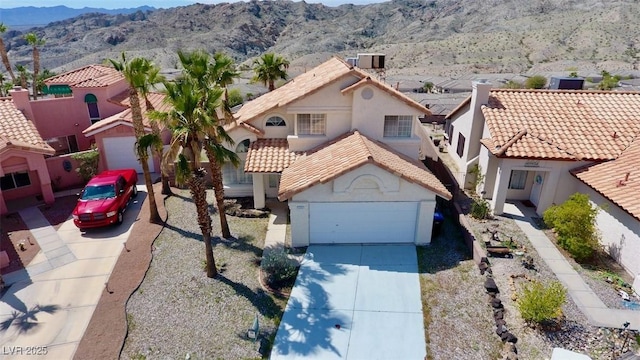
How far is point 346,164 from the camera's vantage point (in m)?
17.9

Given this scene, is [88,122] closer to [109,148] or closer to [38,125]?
[38,125]

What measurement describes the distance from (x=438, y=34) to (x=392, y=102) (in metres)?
136

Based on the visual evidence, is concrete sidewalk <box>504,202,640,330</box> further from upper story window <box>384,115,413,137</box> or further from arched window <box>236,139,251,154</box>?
arched window <box>236,139,251,154</box>

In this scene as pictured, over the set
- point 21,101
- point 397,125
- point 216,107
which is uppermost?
point 216,107

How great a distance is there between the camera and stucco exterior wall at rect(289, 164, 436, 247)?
17.8 m

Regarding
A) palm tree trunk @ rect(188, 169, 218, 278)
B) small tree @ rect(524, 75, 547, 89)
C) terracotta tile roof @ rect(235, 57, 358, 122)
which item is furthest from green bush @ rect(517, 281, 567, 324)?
small tree @ rect(524, 75, 547, 89)

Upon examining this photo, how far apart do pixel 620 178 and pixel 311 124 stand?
1504 centimetres

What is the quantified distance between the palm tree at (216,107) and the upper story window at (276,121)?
12.2 feet

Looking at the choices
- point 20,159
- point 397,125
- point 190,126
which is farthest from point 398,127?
point 20,159

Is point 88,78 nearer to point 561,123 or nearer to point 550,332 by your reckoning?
point 561,123

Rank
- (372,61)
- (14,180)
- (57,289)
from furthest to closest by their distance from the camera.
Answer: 1. (372,61)
2. (14,180)
3. (57,289)

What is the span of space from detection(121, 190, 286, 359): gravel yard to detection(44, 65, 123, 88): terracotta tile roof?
52.6 ft

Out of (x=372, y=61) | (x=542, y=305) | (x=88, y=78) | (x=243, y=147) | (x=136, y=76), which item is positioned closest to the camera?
(x=542, y=305)

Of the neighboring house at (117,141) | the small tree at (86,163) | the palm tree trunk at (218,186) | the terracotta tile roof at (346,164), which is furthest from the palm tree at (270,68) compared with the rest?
the palm tree trunk at (218,186)
